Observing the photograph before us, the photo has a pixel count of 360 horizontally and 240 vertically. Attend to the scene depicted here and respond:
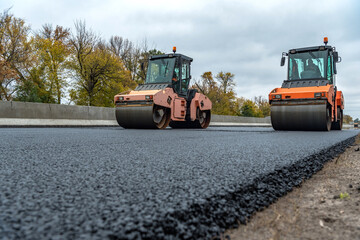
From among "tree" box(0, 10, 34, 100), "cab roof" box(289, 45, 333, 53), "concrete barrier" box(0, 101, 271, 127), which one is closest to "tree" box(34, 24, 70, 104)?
"tree" box(0, 10, 34, 100)

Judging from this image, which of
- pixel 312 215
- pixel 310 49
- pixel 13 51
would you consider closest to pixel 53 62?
pixel 13 51

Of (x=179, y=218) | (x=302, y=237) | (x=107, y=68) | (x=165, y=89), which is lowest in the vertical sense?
(x=302, y=237)

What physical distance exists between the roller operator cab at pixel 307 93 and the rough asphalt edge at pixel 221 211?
280 inches

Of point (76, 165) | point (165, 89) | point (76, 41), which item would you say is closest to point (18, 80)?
point (76, 41)

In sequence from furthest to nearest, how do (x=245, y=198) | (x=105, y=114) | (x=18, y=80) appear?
(x=18, y=80) < (x=105, y=114) < (x=245, y=198)

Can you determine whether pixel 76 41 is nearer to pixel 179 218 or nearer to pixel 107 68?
pixel 107 68

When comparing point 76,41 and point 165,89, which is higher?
point 76,41

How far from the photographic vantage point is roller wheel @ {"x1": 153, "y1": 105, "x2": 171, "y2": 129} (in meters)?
9.93

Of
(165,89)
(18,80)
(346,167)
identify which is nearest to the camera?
(346,167)

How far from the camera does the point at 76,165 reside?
6.82 feet

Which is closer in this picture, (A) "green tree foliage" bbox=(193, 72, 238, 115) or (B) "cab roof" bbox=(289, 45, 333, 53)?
(B) "cab roof" bbox=(289, 45, 333, 53)

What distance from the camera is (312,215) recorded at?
150 cm

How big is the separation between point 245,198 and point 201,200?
0.31 m

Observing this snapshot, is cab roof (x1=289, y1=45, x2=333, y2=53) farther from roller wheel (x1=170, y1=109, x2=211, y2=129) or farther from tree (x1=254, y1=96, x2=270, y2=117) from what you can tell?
tree (x1=254, y1=96, x2=270, y2=117)
